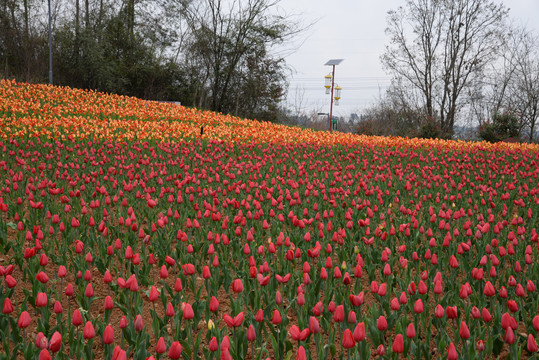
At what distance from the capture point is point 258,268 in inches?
154

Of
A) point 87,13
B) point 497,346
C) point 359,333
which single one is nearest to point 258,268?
point 359,333

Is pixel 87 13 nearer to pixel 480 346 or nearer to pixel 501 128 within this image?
pixel 501 128

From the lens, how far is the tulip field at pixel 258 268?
8.66 ft

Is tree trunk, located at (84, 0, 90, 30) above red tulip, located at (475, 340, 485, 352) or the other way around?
above

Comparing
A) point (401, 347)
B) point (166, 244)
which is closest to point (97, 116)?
point (166, 244)

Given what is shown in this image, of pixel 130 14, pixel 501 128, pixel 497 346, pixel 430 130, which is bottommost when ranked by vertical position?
pixel 497 346

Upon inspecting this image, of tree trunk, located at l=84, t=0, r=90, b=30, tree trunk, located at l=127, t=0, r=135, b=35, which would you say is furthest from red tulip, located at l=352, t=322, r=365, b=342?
tree trunk, located at l=127, t=0, r=135, b=35

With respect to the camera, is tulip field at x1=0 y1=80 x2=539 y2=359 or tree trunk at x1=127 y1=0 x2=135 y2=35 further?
tree trunk at x1=127 y1=0 x2=135 y2=35

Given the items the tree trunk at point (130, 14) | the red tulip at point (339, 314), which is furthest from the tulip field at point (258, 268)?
the tree trunk at point (130, 14)

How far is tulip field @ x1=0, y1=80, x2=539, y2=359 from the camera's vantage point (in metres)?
2.64

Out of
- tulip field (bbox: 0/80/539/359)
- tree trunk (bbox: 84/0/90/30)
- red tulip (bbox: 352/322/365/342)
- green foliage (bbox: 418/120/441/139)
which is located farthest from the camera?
tree trunk (bbox: 84/0/90/30)

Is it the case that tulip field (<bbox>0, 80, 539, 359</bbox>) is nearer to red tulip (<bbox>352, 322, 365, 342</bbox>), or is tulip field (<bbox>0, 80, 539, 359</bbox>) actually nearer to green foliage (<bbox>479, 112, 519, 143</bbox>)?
red tulip (<bbox>352, 322, 365, 342</bbox>)

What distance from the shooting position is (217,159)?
9.17m

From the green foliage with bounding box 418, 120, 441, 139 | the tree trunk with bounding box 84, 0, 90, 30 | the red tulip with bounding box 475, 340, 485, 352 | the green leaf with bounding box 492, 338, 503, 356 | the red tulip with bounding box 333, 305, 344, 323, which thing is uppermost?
the tree trunk with bounding box 84, 0, 90, 30
